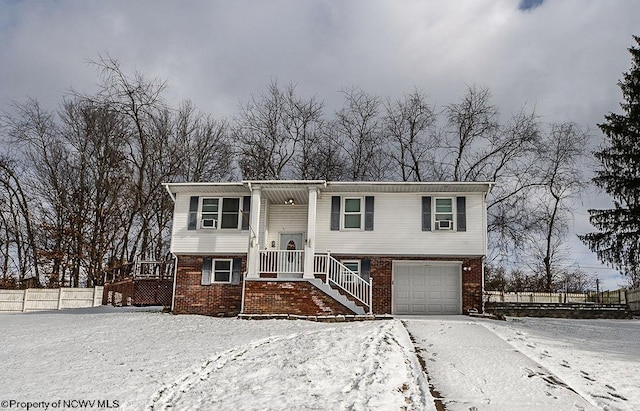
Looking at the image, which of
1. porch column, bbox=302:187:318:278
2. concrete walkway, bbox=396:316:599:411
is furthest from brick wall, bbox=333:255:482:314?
concrete walkway, bbox=396:316:599:411

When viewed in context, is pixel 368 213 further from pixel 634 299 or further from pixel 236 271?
pixel 634 299

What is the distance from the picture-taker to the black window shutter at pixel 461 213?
734 inches

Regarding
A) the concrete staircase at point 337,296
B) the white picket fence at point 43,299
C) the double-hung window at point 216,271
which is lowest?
the white picket fence at point 43,299

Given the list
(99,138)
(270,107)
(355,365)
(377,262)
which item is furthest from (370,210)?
(99,138)

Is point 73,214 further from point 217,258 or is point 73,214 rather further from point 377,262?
point 377,262

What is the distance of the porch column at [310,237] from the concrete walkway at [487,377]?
6.37 metres

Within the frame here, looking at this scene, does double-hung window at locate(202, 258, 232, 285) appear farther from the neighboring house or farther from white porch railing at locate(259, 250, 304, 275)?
white porch railing at locate(259, 250, 304, 275)

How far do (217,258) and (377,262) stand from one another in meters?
5.30

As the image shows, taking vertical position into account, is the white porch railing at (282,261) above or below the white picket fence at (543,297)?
above

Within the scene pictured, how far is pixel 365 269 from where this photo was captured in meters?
18.8

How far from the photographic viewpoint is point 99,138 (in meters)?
30.4

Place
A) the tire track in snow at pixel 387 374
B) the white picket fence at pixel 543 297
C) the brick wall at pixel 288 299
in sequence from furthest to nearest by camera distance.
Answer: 1. the white picket fence at pixel 543 297
2. the brick wall at pixel 288 299
3. the tire track in snow at pixel 387 374

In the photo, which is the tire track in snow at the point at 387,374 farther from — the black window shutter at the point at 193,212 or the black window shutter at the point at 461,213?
the black window shutter at the point at 193,212

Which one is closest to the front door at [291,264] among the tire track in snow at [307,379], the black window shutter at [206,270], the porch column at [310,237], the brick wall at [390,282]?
the porch column at [310,237]
